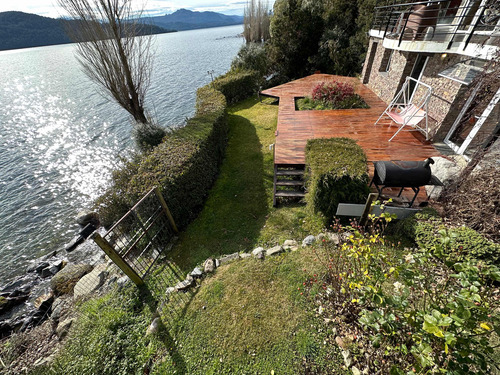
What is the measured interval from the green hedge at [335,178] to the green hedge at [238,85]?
40.8ft

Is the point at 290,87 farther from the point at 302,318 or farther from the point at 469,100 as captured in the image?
the point at 302,318

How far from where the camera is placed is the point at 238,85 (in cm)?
1667

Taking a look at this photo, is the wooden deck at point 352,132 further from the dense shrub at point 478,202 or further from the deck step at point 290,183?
the dense shrub at point 478,202

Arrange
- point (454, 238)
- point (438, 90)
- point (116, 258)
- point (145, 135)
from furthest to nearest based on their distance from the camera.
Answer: point (145, 135)
point (438, 90)
point (116, 258)
point (454, 238)

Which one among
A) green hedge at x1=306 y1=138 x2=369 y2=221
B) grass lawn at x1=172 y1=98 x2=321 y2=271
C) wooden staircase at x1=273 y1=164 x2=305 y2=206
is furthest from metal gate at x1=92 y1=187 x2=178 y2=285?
green hedge at x1=306 y1=138 x2=369 y2=221

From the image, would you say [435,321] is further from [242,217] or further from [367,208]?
[242,217]

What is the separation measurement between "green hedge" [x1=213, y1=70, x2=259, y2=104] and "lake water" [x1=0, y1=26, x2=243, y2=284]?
402cm

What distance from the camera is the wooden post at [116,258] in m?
4.04

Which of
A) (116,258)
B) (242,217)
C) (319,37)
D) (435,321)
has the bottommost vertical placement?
(242,217)

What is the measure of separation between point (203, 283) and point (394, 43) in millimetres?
10931

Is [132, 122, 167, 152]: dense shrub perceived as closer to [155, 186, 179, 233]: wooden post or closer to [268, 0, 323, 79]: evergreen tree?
[155, 186, 179, 233]: wooden post

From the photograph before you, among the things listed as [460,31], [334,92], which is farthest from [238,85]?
[460,31]

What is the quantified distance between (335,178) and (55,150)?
17376mm

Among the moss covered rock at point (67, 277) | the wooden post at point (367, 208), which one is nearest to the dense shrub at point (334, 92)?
the wooden post at point (367, 208)
